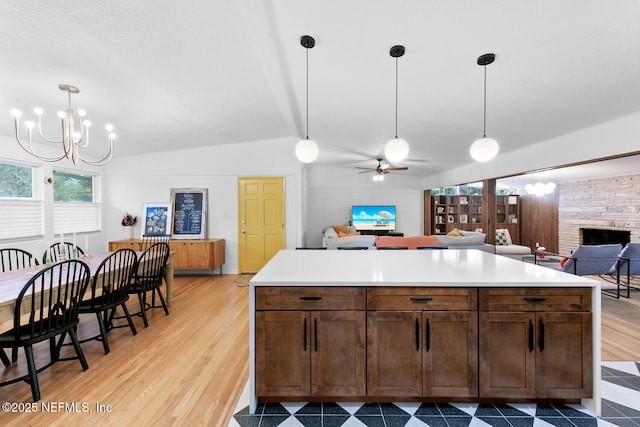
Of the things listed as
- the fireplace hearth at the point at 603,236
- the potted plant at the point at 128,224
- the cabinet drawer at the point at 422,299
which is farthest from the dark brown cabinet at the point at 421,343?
the fireplace hearth at the point at 603,236

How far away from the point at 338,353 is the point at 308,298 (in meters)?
0.40

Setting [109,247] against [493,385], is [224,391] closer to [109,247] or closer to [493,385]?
[493,385]

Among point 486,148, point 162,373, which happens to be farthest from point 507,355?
point 162,373

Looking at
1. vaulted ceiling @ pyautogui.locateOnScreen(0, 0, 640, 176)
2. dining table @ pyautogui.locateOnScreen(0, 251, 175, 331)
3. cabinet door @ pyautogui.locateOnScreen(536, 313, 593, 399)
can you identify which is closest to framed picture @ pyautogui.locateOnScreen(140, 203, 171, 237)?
vaulted ceiling @ pyautogui.locateOnScreen(0, 0, 640, 176)

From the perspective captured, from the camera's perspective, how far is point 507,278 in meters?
1.76

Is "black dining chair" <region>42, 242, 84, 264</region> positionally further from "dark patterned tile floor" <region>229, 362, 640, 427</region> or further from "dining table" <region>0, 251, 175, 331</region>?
"dark patterned tile floor" <region>229, 362, 640, 427</region>

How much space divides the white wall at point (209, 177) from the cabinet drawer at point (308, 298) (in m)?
3.72

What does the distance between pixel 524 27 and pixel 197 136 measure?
4586 millimetres

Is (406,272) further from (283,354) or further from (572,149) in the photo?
(572,149)

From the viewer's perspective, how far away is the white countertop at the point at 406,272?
1.71 m

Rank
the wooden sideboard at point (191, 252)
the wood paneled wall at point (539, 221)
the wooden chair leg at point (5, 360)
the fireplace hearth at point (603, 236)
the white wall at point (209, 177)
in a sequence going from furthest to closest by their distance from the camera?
the wood paneled wall at point (539, 221) → the fireplace hearth at point (603, 236) → the white wall at point (209, 177) → the wooden sideboard at point (191, 252) → the wooden chair leg at point (5, 360)

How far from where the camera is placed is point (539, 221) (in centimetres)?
787

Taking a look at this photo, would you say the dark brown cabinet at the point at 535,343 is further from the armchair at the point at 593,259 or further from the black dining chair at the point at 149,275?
the black dining chair at the point at 149,275

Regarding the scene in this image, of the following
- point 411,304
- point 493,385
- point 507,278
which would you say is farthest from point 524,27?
point 493,385
